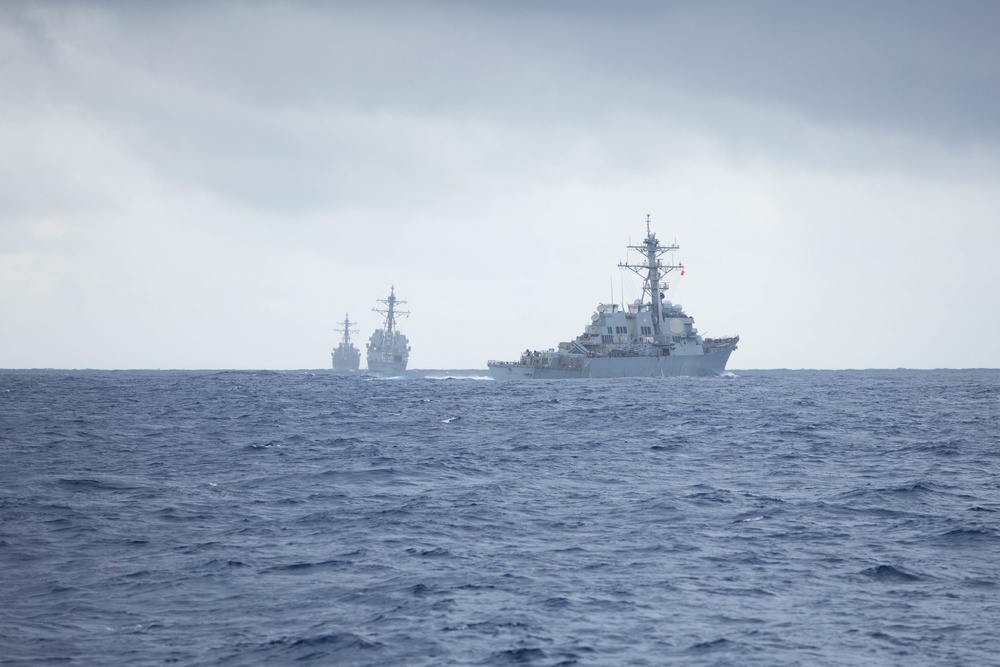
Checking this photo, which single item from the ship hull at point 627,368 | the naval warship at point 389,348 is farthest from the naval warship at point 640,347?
the naval warship at point 389,348

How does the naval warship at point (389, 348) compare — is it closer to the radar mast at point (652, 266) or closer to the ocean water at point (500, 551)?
the radar mast at point (652, 266)

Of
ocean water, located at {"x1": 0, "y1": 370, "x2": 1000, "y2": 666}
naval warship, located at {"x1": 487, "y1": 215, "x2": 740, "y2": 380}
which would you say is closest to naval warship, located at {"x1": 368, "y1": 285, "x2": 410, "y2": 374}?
naval warship, located at {"x1": 487, "y1": 215, "x2": 740, "y2": 380}

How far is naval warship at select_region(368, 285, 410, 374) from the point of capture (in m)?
164

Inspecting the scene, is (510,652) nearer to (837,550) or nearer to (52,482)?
(837,550)

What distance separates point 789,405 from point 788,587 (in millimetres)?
41709

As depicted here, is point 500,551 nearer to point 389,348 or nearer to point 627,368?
point 627,368

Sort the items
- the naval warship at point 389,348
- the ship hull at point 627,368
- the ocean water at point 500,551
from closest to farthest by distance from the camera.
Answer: the ocean water at point 500,551 < the ship hull at point 627,368 < the naval warship at point 389,348

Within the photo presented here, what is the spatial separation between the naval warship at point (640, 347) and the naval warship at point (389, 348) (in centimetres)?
6183

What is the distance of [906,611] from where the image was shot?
1190 centimetres

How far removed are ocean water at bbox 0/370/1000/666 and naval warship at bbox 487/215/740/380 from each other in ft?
206

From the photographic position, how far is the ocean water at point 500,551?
10.7 metres

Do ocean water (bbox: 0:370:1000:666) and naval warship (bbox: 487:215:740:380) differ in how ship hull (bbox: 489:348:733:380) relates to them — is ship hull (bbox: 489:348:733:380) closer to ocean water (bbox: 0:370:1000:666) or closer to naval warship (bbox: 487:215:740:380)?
naval warship (bbox: 487:215:740:380)

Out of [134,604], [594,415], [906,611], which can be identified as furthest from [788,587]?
[594,415]

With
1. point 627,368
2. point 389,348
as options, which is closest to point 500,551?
point 627,368
